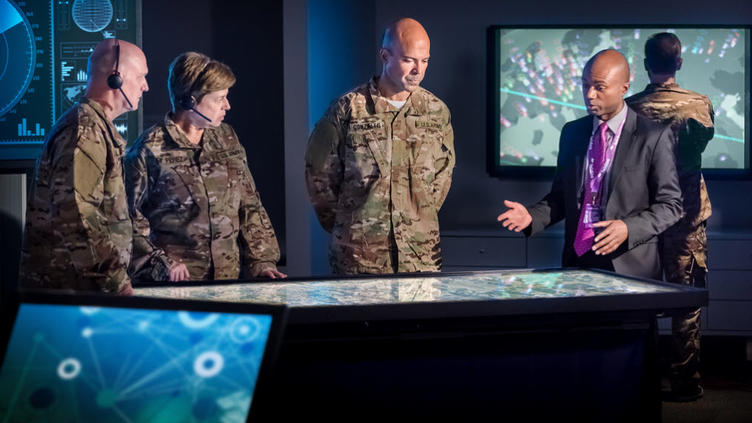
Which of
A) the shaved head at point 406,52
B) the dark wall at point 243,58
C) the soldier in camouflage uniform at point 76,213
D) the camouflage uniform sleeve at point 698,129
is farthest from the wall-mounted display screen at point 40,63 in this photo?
the camouflage uniform sleeve at point 698,129

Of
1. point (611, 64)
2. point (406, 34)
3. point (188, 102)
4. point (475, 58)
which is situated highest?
point (475, 58)

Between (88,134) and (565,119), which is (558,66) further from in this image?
(88,134)

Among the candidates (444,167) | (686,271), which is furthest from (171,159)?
(686,271)

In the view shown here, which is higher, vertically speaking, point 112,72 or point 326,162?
point 112,72

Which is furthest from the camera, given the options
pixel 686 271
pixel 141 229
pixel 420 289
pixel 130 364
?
pixel 686 271

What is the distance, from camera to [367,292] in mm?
1868

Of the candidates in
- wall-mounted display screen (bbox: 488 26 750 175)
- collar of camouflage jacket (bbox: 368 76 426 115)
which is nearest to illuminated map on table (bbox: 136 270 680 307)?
collar of camouflage jacket (bbox: 368 76 426 115)

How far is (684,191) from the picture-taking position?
11.3 ft

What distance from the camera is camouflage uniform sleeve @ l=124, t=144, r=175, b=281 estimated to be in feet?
7.66

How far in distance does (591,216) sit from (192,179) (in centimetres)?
132

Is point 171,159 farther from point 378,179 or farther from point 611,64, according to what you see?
point 611,64

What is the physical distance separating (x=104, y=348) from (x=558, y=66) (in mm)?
4123

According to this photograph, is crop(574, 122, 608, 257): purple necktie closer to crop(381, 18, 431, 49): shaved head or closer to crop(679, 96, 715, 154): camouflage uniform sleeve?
crop(381, 18, 431, 49): shaved head

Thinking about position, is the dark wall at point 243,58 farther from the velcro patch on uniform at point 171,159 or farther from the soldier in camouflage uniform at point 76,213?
the soldier in camouflage uniform at point 76,213
